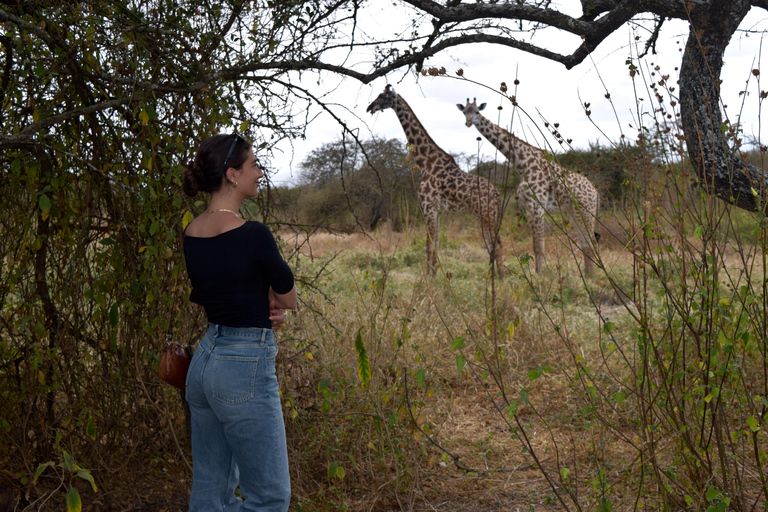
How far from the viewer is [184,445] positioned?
3.24 metres

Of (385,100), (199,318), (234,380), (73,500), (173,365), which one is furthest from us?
(385,100)

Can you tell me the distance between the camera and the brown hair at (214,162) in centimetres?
217

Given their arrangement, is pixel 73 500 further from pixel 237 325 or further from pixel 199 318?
pixel 199 318

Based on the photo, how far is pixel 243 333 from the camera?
2104mm

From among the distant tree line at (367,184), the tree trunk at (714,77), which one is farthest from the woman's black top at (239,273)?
the distant tree line at (367,184)

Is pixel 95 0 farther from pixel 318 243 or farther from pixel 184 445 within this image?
pixel 318 243

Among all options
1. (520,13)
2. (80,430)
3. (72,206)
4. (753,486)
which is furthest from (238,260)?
(520,13)

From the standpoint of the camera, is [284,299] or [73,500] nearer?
[73,500]

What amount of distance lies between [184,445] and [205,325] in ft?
2.04

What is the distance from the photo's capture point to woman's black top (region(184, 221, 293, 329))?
6.77ft

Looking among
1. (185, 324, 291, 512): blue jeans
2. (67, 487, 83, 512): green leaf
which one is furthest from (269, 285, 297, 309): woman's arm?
(67, 487, 83, 512): green leaf

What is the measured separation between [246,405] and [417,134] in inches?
295

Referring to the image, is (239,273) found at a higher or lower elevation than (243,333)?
higher

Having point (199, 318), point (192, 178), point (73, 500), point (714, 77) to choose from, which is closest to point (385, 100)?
point (714, 77)
